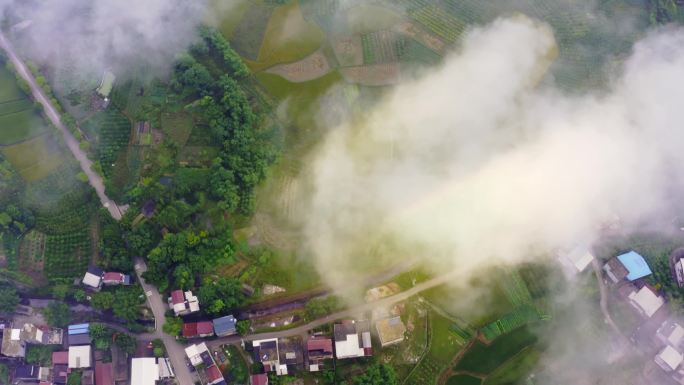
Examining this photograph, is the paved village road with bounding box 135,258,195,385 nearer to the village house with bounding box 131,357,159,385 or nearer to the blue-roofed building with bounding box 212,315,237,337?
the village house with bounding box 131,357,159,385

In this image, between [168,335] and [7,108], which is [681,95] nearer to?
[168,335]

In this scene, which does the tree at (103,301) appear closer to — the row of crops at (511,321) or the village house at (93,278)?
the village house at (93,278)

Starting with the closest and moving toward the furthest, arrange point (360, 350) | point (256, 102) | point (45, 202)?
point (360, 350) → point (45, 202) → point (256, 102)

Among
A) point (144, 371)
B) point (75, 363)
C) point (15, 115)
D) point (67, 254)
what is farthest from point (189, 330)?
point (15, 115)

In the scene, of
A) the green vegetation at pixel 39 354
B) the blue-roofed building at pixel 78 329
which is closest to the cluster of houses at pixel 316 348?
the blue-roofed building at pixel 78 329

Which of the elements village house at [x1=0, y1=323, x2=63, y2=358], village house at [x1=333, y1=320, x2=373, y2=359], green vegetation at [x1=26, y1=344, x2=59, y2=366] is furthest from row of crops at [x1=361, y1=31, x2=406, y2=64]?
green vegetation at [x1=26, y1=344, x2=59, y2=366]

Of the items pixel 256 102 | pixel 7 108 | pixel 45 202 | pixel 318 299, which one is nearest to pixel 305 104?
pixel 256 102
